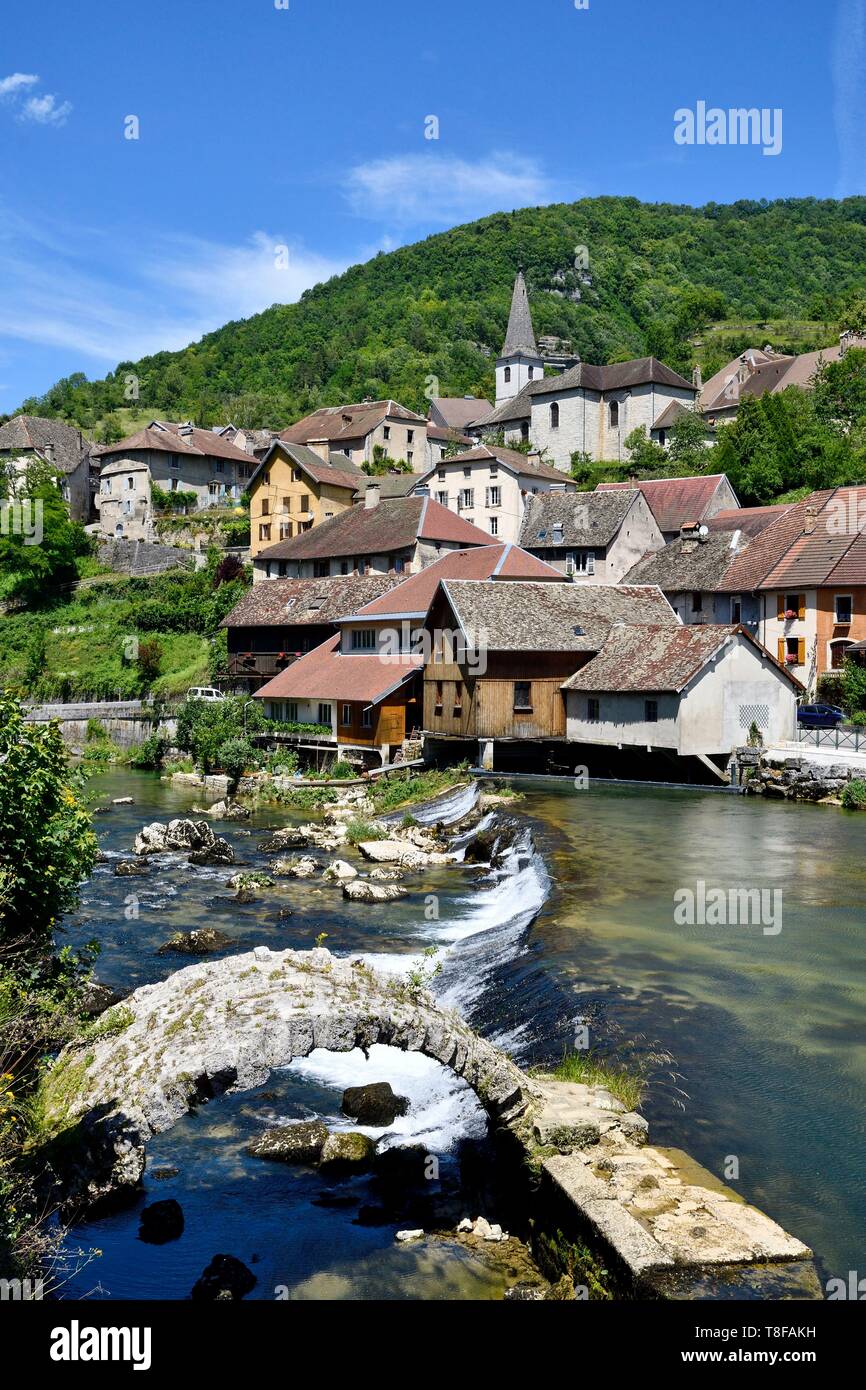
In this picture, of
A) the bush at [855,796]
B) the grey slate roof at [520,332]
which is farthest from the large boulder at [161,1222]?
the grey slate roof at [520,332]

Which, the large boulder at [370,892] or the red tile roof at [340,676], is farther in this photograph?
the red tile roof at [340,676]

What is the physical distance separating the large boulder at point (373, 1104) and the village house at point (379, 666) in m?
28.5

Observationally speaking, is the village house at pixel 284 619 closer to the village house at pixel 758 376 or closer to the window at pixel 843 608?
the window at pixel 843 608

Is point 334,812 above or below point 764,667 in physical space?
below

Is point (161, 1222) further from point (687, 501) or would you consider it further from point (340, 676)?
point (687, 501)

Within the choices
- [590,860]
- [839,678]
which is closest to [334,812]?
[590,860]

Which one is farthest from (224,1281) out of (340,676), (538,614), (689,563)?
(689,563)

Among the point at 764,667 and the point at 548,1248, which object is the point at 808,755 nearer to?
the point at 764,667

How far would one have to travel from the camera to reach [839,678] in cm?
4375

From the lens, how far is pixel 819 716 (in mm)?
40875

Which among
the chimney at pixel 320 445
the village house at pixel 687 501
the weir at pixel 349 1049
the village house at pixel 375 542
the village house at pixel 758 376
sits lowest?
the weir at pixel 349 1049

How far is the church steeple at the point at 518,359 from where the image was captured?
396ft
